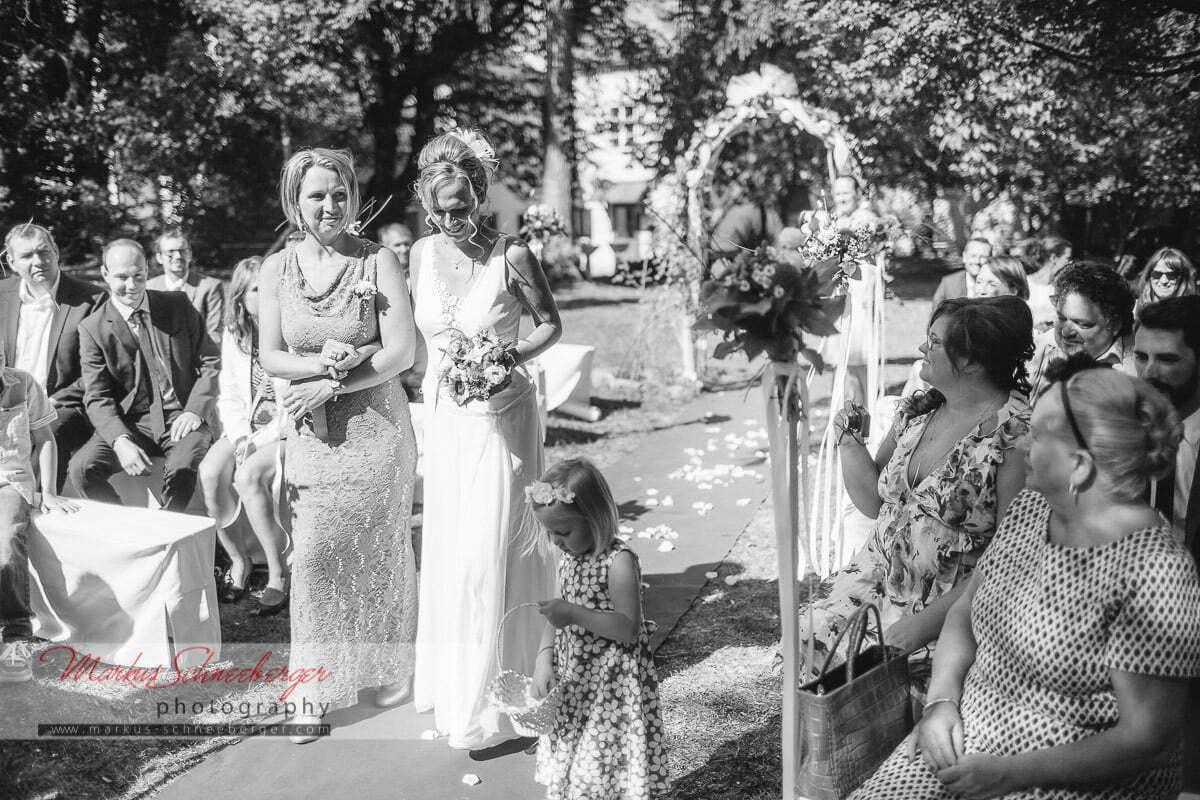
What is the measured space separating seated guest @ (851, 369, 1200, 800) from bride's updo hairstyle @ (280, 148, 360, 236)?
116 inches

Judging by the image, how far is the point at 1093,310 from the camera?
4664 millimetres

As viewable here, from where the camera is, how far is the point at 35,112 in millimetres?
16234

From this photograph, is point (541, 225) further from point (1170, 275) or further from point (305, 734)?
point (305, 734)

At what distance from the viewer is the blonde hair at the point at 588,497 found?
3350 mm

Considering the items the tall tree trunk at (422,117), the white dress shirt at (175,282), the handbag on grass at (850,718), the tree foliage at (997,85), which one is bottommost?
the handbag on grass at (850,718)

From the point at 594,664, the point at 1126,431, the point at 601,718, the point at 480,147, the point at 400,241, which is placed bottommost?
the point at 601,718

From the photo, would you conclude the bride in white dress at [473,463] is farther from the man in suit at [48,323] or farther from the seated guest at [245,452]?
the man in suit at [48,323]

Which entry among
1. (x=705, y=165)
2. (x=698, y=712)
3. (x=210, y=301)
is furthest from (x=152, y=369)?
(x=705, y=165)

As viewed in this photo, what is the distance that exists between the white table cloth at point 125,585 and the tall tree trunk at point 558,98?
20664 mm

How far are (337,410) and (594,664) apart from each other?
5.56 feet

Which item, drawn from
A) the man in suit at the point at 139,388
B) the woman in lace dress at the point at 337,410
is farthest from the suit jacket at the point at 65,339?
the woman in lace dress at the point at 337,410

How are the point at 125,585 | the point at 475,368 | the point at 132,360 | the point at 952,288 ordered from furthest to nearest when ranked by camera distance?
the point at 952,288, the point at 132,360, the point at 125,585, the point at 475,368

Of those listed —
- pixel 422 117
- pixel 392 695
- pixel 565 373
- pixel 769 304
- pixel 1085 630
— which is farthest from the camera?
pixel 422 117

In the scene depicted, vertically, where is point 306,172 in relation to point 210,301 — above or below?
above
